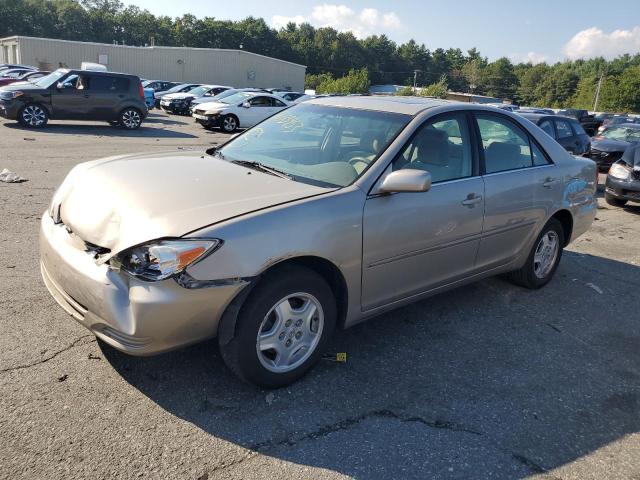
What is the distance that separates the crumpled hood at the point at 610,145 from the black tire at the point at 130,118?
1385 cm

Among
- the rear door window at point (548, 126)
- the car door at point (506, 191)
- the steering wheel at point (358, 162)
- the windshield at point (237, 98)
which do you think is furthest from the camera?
the windshield at point (237, 98)

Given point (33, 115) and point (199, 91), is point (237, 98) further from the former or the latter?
point (199, 91)

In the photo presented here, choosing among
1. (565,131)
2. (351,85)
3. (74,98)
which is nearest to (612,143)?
(565,131)

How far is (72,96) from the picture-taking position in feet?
50.1

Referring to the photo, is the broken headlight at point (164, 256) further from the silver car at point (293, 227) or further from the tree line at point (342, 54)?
the tree line at point (342, 54)

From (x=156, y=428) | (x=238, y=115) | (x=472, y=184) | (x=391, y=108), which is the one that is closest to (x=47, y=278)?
(x=156, y=428)

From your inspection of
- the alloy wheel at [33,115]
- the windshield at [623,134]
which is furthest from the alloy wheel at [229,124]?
the windshield at [623,134]

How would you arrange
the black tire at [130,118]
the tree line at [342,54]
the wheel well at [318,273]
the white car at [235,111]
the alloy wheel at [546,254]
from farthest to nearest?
the tree line at [342,54] < the white car at [235,111] < the black tire at [130,118] < the alloy wheel at [546,254] < the wheel well at [318,273]

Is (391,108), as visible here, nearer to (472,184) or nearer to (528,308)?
(472,184)

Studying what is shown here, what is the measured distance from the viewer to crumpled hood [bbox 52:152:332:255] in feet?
8.86

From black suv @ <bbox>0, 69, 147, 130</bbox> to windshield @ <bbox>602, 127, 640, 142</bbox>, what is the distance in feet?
48.1

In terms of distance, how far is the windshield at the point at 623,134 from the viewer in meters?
14.9

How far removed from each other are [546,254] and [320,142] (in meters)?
2.66

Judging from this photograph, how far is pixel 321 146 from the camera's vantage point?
378cm
